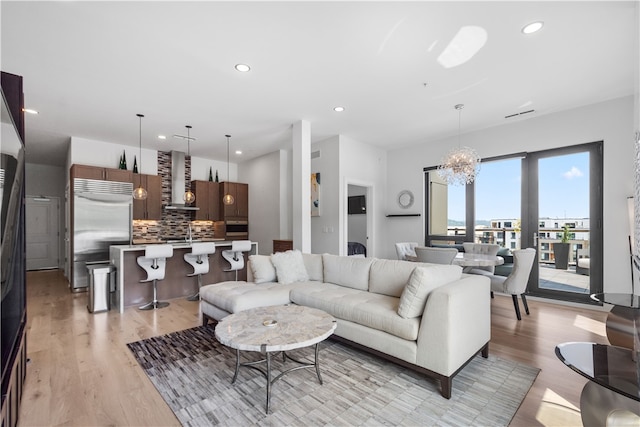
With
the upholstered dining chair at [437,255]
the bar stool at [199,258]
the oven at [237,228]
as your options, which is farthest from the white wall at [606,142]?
the oven at [237,228]

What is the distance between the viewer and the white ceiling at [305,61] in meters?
2.36

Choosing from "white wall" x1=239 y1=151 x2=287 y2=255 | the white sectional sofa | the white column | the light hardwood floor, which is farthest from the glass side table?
"white wall" x1=239 y1=151 x2=287 y2=255

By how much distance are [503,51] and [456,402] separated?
3.15 metres

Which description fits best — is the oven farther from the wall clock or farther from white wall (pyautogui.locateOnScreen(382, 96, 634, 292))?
white wall (pyautogui.locateOnScreen(382, 96, 634, 292))

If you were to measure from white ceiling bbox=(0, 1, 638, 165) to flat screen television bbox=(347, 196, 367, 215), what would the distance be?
10.9 ft

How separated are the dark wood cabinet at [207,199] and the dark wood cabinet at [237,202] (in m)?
0.15

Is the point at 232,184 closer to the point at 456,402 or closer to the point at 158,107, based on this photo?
the point at 158,107

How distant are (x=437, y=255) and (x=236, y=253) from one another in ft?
11.0

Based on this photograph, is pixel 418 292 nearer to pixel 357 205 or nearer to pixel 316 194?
pixel 316 194

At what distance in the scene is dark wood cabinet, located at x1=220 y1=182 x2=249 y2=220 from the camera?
24.7ft

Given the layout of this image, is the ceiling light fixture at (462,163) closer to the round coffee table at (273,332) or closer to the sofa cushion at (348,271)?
the sofa cushion at (348,271)

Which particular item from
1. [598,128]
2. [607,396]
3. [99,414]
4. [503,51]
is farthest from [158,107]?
[598,128]

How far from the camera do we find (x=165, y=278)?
4734mm

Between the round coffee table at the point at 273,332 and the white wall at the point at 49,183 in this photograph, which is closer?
the round coffee table at the point at 273,332
